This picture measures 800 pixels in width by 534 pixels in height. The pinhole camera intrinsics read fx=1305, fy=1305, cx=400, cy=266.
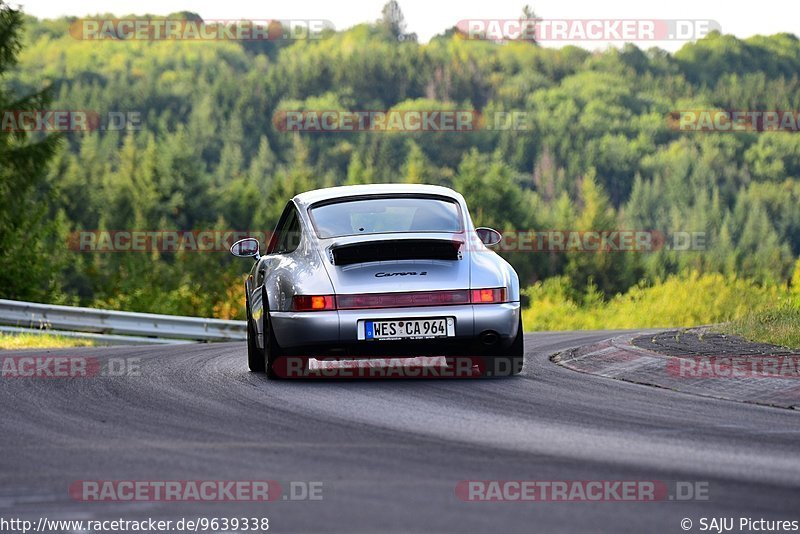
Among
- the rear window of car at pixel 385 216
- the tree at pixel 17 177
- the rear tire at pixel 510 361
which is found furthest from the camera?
the tree at pixel 17 177

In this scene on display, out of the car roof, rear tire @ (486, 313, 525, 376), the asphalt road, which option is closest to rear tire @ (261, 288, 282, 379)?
the asphalt road

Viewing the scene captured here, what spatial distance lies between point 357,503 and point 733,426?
10.3 ft

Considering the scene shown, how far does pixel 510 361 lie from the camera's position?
10820 mm

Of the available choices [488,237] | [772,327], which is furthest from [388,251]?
[772,327]

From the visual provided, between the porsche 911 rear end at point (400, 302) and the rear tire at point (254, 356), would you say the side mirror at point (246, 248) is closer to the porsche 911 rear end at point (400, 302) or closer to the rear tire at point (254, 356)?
the rear tire at point (254, 356)

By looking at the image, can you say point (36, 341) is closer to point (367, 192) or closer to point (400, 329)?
point (367, 192)

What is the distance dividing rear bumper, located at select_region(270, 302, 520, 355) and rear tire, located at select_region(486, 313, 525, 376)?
0.34 meters

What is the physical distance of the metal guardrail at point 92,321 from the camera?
19578 mm

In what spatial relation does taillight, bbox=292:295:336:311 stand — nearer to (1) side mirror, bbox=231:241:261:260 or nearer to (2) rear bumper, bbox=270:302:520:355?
(2) rear bumper, bbox=270:302:520:355

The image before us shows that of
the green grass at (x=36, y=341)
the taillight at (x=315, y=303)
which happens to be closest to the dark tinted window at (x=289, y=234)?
the taillight at (x=315, y=303)

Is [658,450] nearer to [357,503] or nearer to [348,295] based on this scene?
[357,503]

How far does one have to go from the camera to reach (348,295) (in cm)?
1012

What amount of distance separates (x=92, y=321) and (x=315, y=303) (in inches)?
407

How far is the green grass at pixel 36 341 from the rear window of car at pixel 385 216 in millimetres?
7462
